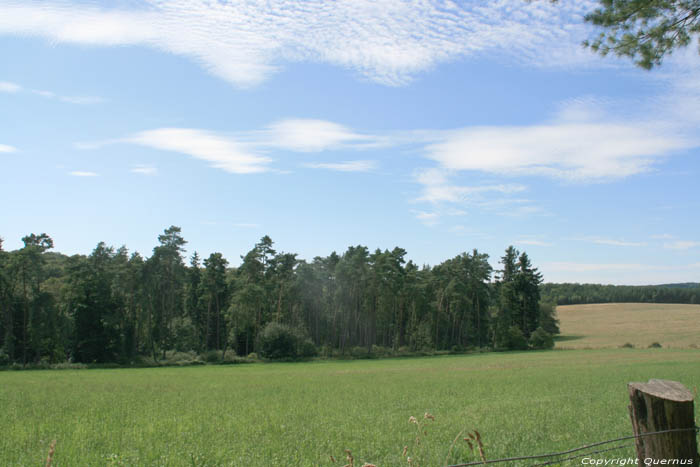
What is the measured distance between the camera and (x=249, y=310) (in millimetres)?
67250

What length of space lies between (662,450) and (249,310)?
66.2m

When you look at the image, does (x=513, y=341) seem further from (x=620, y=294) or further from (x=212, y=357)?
(x=620, y=294)

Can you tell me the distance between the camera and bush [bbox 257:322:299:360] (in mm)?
66375

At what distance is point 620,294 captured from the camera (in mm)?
159125

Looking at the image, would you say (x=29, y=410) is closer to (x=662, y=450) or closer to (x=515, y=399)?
(x=515, y=399)

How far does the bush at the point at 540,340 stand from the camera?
81.9 metres

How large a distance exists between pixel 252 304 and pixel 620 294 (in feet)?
460

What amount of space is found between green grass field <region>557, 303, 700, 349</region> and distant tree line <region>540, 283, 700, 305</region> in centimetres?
1338

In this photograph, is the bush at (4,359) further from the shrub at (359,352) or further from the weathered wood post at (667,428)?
the weathered wood post at (667,428)

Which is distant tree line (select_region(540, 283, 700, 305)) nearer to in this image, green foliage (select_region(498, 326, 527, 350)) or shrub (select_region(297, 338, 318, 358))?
green foliage (select_region(498, 326, 527, 350))

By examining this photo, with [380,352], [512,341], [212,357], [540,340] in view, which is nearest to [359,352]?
[380,352]

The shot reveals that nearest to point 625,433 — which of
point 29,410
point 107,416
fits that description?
point 107,416

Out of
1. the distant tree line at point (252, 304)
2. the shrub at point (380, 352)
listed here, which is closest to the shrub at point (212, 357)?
the distant tree line at point (252, 304)

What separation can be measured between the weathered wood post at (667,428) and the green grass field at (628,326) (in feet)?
273
